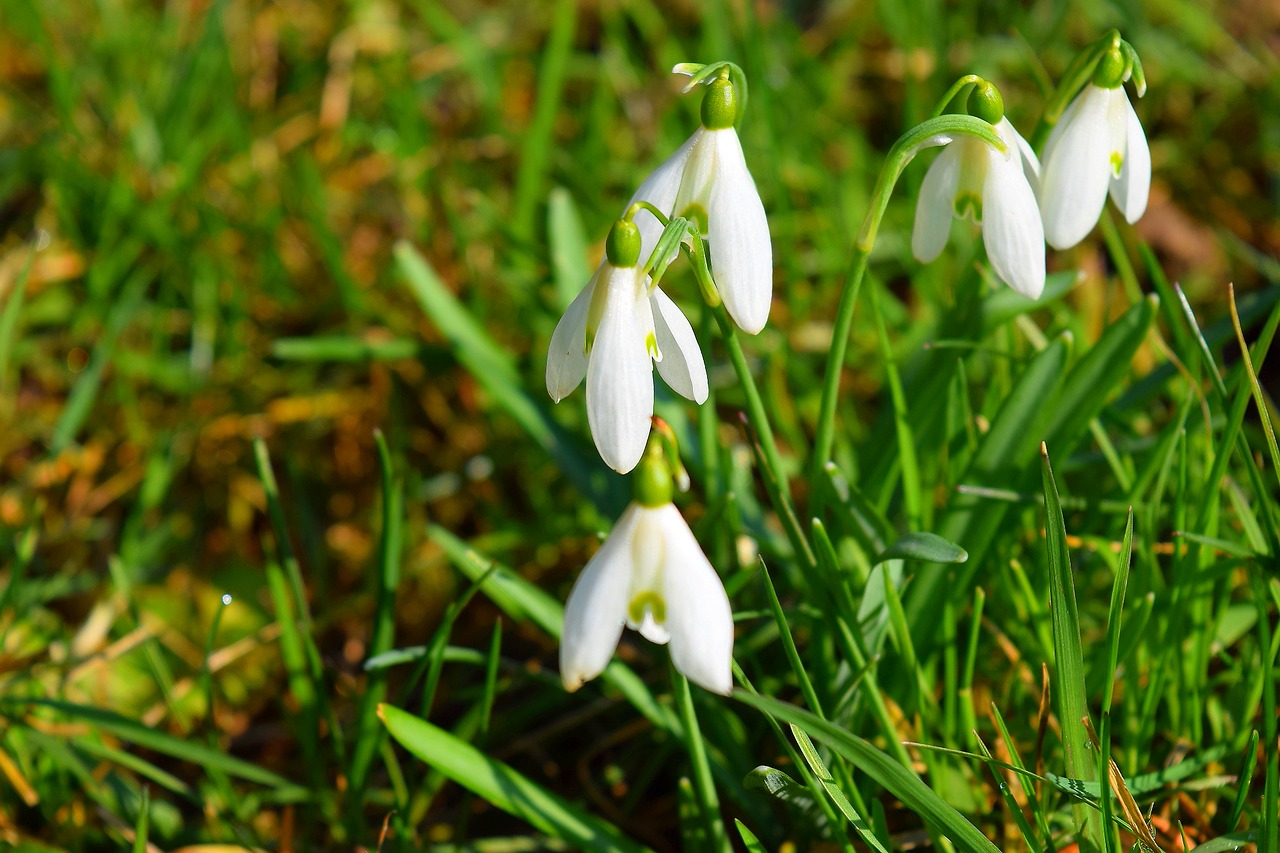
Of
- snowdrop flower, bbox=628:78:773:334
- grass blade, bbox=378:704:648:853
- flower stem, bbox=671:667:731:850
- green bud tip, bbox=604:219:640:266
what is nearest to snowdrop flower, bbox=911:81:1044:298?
snowdrop flower, bbox=628:78:773:334

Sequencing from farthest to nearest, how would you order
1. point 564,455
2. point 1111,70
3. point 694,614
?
point 564,455 → point 1111,70 → point 694,614

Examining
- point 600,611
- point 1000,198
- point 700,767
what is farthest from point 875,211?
point 700,767

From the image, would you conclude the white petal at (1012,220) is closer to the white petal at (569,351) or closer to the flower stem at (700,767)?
the white petal at (569,351)

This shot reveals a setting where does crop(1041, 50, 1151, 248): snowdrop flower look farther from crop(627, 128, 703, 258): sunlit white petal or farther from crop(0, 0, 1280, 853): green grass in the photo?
crop(627, 128, 703, 258): sunlit white petal

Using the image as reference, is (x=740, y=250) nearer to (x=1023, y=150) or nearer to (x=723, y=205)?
(x=723, y=205)

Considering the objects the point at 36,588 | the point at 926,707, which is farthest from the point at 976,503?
the point at 36,588
